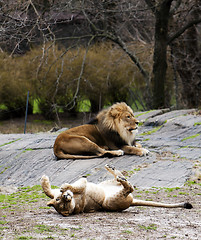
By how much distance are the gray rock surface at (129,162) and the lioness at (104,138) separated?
19 cm

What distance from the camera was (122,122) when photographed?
8.30 metres

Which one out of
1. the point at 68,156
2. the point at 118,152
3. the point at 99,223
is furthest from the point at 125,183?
the point at 68,156

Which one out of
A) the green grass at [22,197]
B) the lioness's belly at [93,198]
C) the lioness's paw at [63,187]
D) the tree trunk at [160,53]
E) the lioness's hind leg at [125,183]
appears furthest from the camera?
the tree trunk at [160,53]

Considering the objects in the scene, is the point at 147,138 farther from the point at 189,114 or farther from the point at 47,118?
the point at 47,118

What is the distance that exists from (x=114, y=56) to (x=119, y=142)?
14378 mm

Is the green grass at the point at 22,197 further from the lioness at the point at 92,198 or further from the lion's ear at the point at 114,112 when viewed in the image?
the lion's ear at the point at 114,112

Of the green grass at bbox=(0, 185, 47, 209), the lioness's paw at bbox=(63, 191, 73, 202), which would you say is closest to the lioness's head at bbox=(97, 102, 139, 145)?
the green grass at bbox=(0, 185, 47, 209)

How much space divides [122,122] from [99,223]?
4526 mm

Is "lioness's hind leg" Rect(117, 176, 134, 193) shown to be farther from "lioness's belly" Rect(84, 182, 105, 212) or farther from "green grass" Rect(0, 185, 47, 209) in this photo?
"green grass" Rect(0, 185, 47, 209)

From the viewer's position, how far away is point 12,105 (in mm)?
23578

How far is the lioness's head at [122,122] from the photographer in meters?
8.27

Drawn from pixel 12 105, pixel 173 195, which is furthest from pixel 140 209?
pixel 12 105

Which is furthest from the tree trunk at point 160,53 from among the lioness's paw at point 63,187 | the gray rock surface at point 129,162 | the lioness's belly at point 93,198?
the lioness's paw at point 63,187

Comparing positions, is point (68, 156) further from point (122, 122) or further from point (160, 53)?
point (160, 53)
